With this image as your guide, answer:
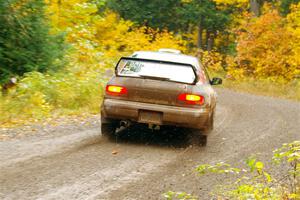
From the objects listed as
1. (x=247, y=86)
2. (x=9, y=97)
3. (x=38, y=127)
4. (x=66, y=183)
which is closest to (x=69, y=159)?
(x=66, y=183)

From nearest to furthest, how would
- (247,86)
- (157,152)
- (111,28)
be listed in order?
(157,152)
(247,86)
(111,28)

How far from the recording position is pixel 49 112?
12.0 metres

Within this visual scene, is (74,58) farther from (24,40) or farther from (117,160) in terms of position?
(117,160)

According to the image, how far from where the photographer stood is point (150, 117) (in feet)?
28.7

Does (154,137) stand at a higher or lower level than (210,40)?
lower

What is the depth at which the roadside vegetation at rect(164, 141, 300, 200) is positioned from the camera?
509cm

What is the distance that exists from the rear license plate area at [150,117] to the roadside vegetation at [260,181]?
163 centimetres

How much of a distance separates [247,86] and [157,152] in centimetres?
1971

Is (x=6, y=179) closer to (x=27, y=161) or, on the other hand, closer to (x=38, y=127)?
(x=27, y=161)

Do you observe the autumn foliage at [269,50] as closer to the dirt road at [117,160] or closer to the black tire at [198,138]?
the dirt road at [117,160]

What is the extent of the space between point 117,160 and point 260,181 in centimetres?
216

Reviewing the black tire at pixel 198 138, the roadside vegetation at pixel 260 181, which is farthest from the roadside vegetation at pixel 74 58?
the roadside vegetation at pixel 260 181

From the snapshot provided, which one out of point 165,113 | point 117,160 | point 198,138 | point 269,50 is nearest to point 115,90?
point 165,113

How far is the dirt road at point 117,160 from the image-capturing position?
6062mm
